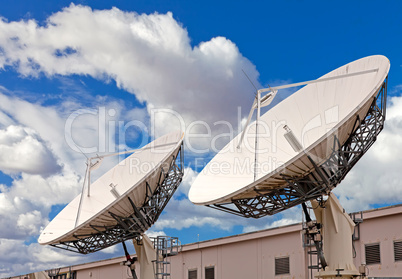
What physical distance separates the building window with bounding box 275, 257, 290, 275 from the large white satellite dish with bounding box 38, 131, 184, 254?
28.0 feet


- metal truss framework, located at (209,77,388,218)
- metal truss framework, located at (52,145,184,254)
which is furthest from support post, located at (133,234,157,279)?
metal truss framework, located at (209,77,388,218)

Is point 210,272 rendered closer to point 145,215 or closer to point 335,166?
point 145,215

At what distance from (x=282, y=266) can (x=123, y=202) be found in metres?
11.3

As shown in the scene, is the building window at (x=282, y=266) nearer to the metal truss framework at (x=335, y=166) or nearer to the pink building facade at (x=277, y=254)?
the pink building facade at (x=277, y=254)

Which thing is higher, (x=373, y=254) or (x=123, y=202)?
(x=123, y=202)

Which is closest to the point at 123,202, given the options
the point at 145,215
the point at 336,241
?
the point at 145,215

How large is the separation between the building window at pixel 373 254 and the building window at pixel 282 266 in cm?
594

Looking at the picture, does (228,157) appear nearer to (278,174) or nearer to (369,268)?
(278,174)

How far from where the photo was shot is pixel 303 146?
96.0 ft

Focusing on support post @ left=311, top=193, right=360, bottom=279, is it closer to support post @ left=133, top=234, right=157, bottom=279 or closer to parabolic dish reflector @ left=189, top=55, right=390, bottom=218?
parabolic dish reflector @ left=189, top=55, right=390, bottom=218

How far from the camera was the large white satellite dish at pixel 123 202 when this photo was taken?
33938 millimetres

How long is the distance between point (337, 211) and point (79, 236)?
1706 cm

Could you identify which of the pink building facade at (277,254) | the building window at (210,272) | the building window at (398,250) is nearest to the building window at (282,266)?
the pink building facade at (277,254)

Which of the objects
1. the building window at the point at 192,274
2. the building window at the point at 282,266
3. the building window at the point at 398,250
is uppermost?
the building window at the point at 398,250
